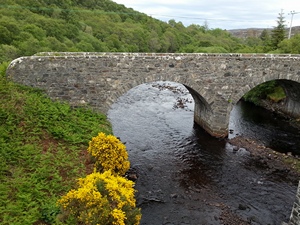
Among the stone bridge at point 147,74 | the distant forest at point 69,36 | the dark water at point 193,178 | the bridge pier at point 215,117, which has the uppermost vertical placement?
the distant forest at point 69,36

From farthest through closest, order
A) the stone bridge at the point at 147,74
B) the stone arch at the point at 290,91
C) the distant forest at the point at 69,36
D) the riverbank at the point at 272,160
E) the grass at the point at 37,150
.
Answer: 1. the distant forest at the point at 69,36
2. the stone arch at the point at 290,91
3. the riverbank at the point at 272,160
4. the stone bridge at the point at 147,74
5. the grass at the point at 37,150

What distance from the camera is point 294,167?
726 inches

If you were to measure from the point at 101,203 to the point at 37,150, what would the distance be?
601cm

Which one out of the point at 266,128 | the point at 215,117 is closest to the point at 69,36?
the point at 215,117

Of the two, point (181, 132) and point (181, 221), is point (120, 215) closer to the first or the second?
point (181, 221)

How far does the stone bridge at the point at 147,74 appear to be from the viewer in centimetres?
1742

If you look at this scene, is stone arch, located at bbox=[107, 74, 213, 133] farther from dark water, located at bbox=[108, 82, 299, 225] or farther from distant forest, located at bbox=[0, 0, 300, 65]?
distant forest, located at bbox=[0, 0, 300, 65]

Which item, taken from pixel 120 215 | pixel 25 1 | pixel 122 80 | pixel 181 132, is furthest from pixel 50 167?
pixel 25 1

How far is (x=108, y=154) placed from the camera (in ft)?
44.2

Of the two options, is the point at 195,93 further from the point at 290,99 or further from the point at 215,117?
the point at 290,99

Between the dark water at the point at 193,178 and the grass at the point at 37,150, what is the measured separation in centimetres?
409

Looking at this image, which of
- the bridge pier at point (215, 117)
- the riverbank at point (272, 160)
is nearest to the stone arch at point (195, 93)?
the bridge pier at point (215, 117)

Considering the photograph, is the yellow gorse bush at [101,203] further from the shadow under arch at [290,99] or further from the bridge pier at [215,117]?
the shadow under arch at [290,99]

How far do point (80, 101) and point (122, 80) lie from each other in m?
3.24
